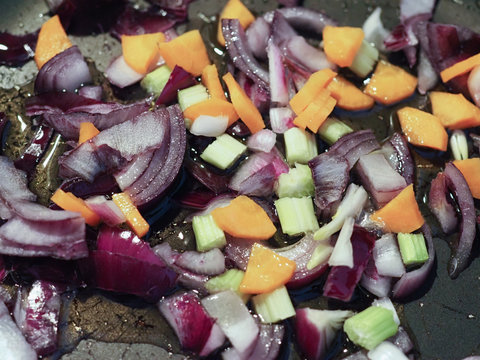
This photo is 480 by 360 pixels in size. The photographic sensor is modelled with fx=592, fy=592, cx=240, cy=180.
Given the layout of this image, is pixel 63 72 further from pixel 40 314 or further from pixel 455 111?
pixel 455 111

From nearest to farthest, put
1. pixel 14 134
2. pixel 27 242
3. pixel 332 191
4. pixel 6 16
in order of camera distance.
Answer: pixel 27 242, pixel 332 191, pixel 14 134, pixel 6 16

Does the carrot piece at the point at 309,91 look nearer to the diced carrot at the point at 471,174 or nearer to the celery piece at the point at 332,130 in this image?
the celery piece at the point at 332,130

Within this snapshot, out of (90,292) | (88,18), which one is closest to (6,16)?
(88,18)

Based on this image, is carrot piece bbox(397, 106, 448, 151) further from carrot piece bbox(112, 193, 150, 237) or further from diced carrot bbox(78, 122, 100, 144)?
diced carrot bbox(78, 122, 100, 144)

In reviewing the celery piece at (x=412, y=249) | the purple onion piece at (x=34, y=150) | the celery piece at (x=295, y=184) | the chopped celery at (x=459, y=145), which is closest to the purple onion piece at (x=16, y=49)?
the purple onion piece at (x=34, y=150)

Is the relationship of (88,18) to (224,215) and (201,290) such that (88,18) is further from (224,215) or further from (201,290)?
(201,290)

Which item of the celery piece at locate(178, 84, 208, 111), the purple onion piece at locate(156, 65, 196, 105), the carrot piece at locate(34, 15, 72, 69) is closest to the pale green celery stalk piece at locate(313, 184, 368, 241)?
the celery piece at locate(178, 84, 208, 111)

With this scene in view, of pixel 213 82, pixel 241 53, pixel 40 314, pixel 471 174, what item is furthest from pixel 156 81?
pixel 471 174
